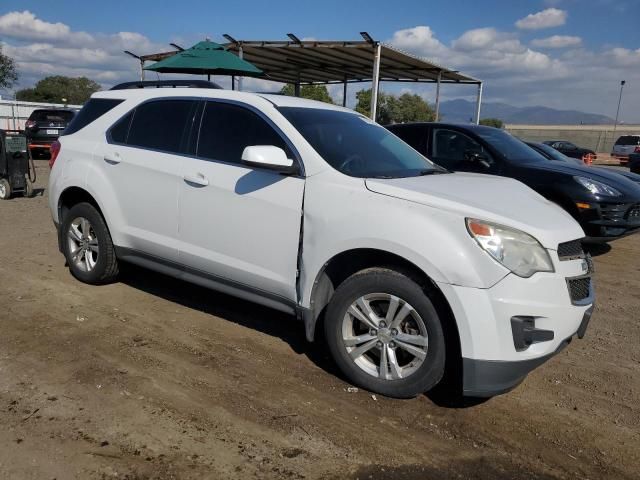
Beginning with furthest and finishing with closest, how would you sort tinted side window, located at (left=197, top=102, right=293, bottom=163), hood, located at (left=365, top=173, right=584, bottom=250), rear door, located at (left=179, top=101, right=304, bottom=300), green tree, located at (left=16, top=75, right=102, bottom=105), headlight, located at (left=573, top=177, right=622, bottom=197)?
green tree, located at (left=16, top=75, right=102, bottom=105) → headlight, located at (left=573, top=177, right=622, bottom=197) → tinted side window, located at (left=197, top=102, right=293, bottom=163) → rear door, located at (left=179, top=101, right=304, bottom=300) → hood, located at (left=365, top=173, right=584, bottom=250)

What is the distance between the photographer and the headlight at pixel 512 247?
292cm

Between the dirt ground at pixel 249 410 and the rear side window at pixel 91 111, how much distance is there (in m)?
1.65

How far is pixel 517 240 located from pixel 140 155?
3.07 m

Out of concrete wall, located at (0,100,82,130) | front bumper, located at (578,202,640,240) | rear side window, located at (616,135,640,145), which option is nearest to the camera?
front bumper, located at (578,202,640,240)

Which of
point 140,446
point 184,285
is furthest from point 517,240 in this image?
point 184,285

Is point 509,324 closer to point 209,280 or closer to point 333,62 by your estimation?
point 209,280

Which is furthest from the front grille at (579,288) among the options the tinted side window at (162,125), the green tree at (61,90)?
the green tree at (61,90)

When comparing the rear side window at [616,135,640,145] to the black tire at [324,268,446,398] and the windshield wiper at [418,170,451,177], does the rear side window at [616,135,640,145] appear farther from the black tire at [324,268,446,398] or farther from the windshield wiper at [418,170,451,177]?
the black tire at [324,268,446,398]

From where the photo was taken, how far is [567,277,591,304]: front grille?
3.09m

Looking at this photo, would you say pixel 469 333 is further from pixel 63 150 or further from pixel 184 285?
pixel 63 150

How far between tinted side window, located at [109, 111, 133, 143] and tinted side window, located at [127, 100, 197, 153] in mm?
50

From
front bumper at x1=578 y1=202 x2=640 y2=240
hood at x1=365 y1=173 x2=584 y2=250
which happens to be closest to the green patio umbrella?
front bumper at x1=578 y1=202 x2=640 y2=240

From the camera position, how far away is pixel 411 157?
14.4ft

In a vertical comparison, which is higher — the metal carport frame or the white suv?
the metal carport frame
